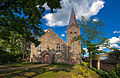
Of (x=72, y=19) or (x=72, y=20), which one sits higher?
(x=72, y=19)

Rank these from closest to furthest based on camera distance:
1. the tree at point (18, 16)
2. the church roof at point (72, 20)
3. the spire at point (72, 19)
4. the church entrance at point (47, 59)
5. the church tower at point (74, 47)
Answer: the tree at point (18, 16) → the church tower at point (74, 47) → the church entrance at point (47, 59) → the church roof at point (72, 20) → the spire at point (72, 19)

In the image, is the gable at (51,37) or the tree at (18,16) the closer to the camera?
the tree at (18,16)

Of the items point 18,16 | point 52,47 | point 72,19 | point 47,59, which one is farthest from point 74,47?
point 18,16

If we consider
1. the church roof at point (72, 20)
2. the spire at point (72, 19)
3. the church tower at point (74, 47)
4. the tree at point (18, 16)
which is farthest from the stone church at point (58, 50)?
the tree at point (18, 16)

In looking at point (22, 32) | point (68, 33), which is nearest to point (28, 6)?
point (22, 32)

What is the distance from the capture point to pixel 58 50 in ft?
74.2

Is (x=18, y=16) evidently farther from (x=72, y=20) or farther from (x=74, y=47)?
(x=72, y=20)

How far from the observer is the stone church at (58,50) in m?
21.8

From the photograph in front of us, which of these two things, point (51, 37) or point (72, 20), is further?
point (72, 20)

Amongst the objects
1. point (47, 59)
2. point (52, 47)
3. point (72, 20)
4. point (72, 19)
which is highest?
point (72, 19)

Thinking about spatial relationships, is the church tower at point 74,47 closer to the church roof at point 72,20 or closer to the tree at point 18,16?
the church roof at point 72,20

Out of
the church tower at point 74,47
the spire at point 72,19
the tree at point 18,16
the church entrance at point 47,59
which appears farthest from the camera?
the spire at point 72,19

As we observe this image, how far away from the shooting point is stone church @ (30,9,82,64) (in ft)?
71.7

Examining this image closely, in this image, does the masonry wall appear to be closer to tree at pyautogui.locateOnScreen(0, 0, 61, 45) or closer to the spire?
the spire
